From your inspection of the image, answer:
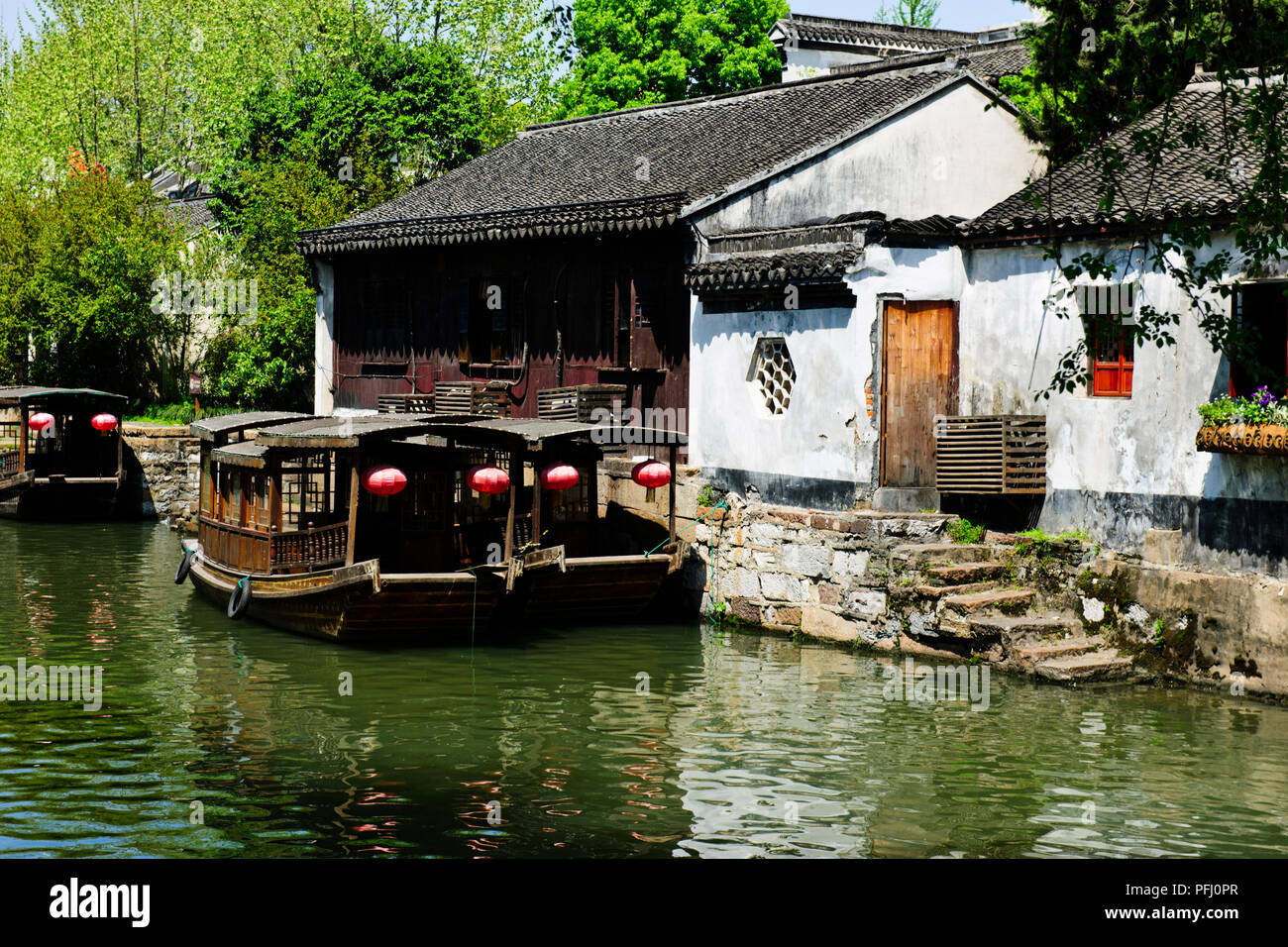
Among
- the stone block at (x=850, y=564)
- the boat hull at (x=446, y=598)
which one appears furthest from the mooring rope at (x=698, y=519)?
the stone block at (x=850, y=564)

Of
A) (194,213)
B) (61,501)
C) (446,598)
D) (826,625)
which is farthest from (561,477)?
(194,213)

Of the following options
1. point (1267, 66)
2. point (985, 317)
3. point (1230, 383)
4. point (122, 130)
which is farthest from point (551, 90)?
point (1267, 66)

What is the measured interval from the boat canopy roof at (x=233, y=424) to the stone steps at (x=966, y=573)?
9.48 metres

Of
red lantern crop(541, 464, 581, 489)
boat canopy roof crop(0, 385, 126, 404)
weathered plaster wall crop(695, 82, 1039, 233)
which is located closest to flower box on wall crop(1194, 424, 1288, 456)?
weathered plaster wall crop(695, 82, 1039, 233)

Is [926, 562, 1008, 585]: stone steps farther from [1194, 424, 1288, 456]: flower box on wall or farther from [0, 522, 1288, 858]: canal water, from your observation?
[1194, 424, 1288, 456]: flower box on wall

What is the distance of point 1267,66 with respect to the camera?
409 inches

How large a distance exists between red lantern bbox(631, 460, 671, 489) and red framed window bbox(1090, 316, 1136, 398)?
522 centimetres

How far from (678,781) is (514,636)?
626 cm

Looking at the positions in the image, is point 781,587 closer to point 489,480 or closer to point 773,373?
point 773,373

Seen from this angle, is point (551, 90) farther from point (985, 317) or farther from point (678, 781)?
point (678, 781)

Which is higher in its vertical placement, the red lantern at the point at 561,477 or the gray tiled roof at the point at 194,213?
the gray tiled roof at the point at 194,213

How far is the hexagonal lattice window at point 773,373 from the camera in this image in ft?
58.0

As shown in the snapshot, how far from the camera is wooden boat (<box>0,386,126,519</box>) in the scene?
28297 mm

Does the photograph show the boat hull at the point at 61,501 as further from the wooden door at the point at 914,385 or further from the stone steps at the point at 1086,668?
the stone steps at the point at 1086,668
